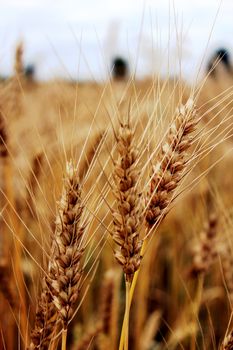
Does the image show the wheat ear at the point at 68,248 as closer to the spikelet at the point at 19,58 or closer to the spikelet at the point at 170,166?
the spikelet at the point at 170,166

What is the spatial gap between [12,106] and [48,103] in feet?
9.56

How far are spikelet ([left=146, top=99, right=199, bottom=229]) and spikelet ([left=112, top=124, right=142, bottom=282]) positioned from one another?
0.14 ft

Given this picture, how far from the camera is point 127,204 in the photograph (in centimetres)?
90

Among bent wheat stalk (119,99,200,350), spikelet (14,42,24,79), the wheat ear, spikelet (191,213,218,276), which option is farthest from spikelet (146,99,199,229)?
spikelet (14,42,24,79)

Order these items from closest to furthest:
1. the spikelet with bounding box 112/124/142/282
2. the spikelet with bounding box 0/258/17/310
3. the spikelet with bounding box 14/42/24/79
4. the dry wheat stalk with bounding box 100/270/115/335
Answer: the spikelet with bounding box 112/124/142/282 → the spikelet with bounding box 0/258/17/310 → the dry wheat stalk with bounding box 100/270/115/335 → the spikelet with bounding box 14/42/24/79

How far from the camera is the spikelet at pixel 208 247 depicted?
1.83m

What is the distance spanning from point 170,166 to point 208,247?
3.12 ft

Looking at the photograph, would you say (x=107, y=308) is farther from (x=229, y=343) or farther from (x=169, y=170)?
(x=169, y=170)

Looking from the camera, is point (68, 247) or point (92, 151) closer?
point (68, 247)

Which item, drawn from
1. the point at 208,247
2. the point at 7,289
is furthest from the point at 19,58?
the point at 208,247

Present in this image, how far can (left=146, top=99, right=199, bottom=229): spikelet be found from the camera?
943 mm

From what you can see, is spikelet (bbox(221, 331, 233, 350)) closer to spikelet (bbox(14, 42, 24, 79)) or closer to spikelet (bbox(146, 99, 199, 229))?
spikelet (bbox(146, 99, 199, 229))

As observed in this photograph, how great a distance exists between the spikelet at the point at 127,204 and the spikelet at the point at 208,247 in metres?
0.96

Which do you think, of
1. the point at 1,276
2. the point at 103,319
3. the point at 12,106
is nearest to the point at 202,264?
the point at 103,319
